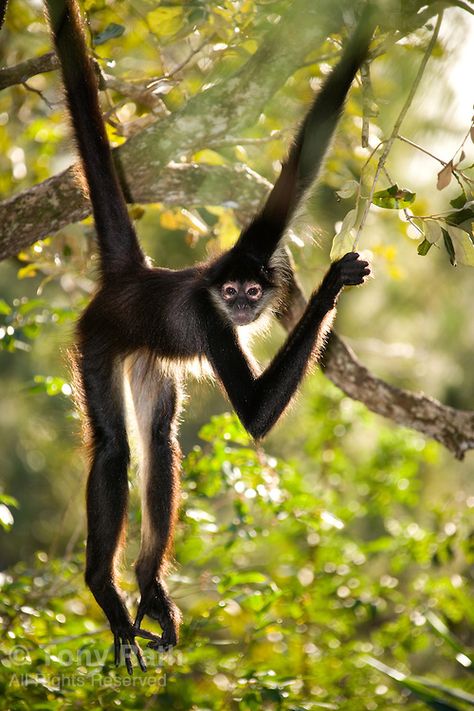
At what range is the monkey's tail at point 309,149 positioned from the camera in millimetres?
3287

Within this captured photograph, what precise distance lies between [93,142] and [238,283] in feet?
3.43

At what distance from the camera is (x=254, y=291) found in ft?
14.1

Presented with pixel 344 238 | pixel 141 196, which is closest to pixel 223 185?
pixel 141 196

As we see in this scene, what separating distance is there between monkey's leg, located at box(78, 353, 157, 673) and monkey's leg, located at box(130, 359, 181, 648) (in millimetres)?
180

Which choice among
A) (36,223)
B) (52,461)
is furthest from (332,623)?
(52,461)

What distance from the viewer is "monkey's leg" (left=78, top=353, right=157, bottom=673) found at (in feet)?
13.2

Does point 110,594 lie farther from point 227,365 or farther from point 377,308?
point 377,308

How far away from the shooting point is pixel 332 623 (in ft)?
17.7

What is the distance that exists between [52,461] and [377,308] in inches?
267

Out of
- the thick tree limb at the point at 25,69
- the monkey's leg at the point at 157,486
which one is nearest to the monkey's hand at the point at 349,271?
the monkey's leg at the point at 157,486

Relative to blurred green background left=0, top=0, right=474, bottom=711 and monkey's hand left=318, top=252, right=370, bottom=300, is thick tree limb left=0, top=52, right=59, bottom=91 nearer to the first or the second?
blurred green background left=0, top=0, right=474, bottom=711

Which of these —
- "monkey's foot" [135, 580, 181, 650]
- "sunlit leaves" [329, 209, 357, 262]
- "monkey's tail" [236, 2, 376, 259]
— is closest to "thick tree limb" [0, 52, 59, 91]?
"monkey's tail" [236, 2, 376, 259]

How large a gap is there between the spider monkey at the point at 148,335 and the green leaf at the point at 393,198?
83cm

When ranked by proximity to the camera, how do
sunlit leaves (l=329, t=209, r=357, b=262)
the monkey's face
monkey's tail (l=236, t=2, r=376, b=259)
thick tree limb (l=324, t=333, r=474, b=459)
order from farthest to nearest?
thick tree limb (l=324, t=333, r=474, b=459) → the monkey's face → monkey's tail (l=236, t=2, r=376, b=259) → sunlit leaves (l=329, t=209, r=357, b=262)
